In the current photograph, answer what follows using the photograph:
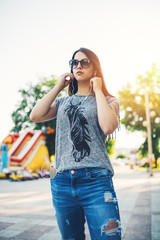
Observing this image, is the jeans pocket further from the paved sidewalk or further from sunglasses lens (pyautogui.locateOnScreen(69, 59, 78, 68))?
the paved sidewalk

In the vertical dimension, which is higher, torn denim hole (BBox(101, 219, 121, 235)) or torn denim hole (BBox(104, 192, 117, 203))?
torn denim hole (BBox(104, 192, 117, 203))

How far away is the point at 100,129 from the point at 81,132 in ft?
0.53

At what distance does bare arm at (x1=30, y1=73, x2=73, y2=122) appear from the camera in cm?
181

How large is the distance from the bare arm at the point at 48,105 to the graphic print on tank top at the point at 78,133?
0.18 m

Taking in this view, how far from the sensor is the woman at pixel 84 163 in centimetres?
144

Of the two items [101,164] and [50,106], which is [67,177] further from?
[50,106]

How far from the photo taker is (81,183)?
4.95 ft

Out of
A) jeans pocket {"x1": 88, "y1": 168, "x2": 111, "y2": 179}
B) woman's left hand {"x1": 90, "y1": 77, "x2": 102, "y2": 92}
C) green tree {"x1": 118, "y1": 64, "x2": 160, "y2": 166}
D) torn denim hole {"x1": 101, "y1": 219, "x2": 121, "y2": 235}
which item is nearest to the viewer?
torn denim hole {"x1": 101, "y1": 219, "x2": 121, "y2": 235}

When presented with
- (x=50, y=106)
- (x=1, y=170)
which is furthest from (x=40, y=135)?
(x=50, y=106)

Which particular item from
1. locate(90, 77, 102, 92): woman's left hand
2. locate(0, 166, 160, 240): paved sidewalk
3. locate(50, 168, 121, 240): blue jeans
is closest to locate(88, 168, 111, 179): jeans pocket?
locate(50, 168, 121, 240): blue jeans

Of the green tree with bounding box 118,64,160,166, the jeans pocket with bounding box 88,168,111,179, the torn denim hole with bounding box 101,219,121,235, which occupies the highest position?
the jeans pocket with bounding box 88,168,111,179

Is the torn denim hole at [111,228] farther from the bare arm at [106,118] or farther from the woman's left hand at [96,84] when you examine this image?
the woman's left hand at [96,84]

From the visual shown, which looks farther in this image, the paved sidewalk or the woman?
the paved sidewalk

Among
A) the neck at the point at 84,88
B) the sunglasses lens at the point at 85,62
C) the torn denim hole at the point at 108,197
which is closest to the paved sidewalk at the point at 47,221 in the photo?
the torn denim hole at the point at 108,197
